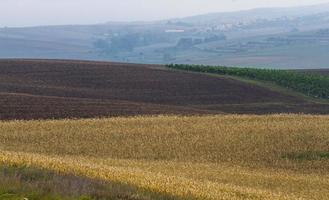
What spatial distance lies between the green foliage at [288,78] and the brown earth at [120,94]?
535 centimetres

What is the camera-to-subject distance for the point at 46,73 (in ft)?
236

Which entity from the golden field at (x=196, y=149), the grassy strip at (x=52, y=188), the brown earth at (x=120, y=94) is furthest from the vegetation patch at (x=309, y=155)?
the brown earth at (x=120, y=94)

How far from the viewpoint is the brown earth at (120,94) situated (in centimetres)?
4491

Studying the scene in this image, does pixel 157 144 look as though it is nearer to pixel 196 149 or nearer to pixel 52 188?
pixel 196 149

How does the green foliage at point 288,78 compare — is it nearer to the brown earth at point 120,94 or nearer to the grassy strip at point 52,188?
the brown earth at point 120,94

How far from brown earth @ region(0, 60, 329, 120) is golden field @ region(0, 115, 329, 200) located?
7872mm

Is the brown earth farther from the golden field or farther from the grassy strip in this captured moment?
the grassy strip

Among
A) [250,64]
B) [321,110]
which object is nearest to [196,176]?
[321,110]

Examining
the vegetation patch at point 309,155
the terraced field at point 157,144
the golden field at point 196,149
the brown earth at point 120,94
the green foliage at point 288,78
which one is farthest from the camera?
the green foliage at point 288,78

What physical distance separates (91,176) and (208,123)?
21.7 meters

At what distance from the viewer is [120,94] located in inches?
2400

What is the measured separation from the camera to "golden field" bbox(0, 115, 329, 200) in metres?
19.9

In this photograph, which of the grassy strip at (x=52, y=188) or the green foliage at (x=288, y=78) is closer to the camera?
the grassy strip at (x=52, y=188)

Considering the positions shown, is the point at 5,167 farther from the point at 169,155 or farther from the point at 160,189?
the point at 169,155
